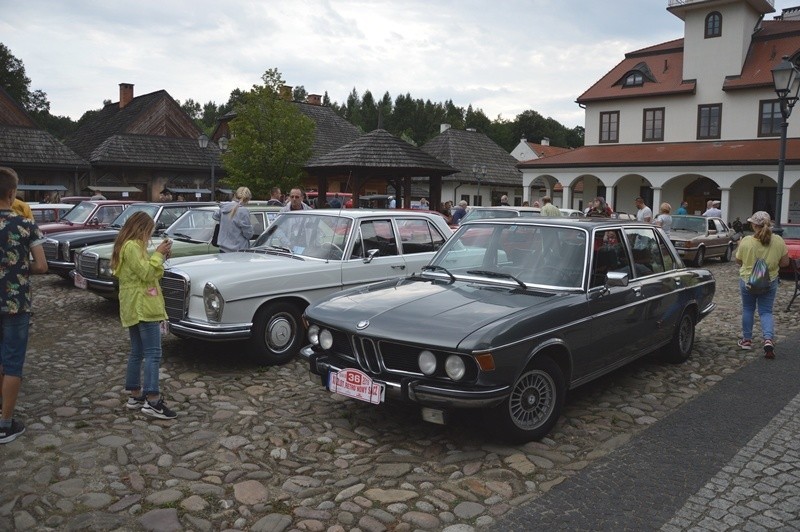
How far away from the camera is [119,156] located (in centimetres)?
3694

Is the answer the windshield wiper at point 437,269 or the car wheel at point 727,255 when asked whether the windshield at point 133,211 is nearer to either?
the windshield wiper at point 437,269

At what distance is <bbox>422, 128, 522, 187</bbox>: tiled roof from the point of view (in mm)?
48250

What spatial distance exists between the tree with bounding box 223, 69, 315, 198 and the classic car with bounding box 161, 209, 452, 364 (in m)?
20.9

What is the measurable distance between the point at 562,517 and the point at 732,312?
8572mm

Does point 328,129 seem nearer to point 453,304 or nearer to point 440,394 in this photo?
point 453,304

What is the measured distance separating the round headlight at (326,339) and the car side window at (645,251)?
3.10 metres

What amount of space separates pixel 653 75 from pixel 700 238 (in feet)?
62.6

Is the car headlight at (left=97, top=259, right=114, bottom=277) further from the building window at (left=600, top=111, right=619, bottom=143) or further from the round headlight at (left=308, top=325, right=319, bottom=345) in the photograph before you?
the building window at (left=600, top=111, right=619, bottom=143)


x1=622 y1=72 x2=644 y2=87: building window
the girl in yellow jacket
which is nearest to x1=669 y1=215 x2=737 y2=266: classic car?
the girl in yellow jacket

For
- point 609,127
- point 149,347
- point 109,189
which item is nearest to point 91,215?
point 149,347

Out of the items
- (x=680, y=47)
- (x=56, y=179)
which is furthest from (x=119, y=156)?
(x=680, y=47)

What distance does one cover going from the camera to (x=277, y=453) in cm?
479

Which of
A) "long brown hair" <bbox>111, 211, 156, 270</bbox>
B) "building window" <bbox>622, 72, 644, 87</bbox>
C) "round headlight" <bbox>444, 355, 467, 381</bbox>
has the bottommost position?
"round headlight" <bbox>444, 355, 467, 381</bbox>

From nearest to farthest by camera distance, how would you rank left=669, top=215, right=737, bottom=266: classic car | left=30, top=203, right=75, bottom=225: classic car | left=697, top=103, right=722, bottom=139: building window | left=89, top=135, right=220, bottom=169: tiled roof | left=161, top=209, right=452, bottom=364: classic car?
left=161, top=209, right=452, bottom=364: classic car < left=30, top=203, right=75, bottom=225: classic car < left=669, top=215, right=737, bottom=266: classic car < left=697, top=103, right=722, bottom=139: building window < left=89, top=135, right=220, bottom=169: tiled roof
